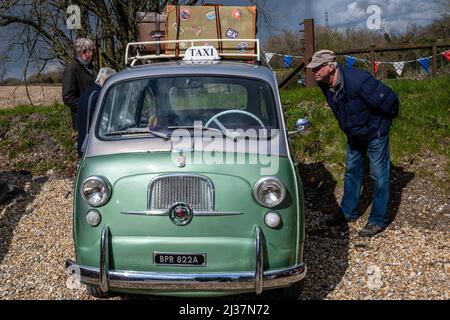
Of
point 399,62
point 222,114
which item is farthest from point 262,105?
point 399,62

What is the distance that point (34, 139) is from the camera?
11.1 m

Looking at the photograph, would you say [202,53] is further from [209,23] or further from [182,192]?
[182,192]

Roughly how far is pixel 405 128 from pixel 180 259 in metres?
5.89

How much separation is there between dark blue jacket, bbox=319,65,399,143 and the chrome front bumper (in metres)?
2.49

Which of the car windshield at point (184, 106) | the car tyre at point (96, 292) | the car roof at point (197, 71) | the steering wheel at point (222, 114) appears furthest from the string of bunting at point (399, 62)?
the car tyre at point (96, 292)

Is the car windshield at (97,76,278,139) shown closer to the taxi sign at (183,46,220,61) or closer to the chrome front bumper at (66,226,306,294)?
the taxi sign at (183,46,220,61)

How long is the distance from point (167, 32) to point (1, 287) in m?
3.66

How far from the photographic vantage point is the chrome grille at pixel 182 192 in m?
4.09

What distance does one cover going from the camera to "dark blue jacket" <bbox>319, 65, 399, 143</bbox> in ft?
19.4

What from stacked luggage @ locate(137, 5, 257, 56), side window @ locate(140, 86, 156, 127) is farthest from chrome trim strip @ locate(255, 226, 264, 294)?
stacked luggage @ locate(137, 5, 257, 56)

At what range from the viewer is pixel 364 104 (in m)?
6.04

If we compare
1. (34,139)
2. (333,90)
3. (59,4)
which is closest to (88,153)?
(333,90)

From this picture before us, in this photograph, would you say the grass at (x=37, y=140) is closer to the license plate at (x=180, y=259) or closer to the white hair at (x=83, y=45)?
the white hair at (x=83, y=45)

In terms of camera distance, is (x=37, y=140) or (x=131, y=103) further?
(x=37, y=140)
